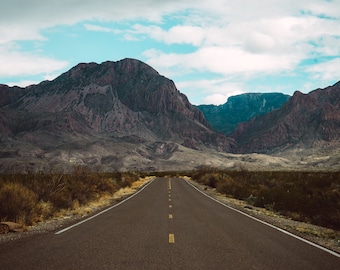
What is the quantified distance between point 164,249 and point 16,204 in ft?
24.3

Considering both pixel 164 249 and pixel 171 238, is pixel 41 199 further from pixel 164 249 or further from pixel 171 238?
pixel 164 249

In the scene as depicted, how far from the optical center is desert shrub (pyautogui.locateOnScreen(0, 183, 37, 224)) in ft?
44.0

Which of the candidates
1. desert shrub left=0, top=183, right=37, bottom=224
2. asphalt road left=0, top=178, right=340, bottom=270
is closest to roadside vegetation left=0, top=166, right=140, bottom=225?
desert shrub left=0, top=183, right=37, bottom=224

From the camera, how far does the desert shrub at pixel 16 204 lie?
1342cm

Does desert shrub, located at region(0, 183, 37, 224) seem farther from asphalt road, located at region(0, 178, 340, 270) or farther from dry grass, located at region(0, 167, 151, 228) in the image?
asphalt road, located at region(0, 178, 340, 270)

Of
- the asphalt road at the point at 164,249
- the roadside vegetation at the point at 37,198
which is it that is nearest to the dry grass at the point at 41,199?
the roadside vegetation at the point at 37,198

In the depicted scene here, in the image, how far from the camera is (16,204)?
13.8 m

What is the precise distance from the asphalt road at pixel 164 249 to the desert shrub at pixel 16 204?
2.52m

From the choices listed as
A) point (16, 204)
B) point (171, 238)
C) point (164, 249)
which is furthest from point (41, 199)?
point (164, 249)

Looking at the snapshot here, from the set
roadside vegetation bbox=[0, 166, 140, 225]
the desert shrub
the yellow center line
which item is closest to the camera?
the yellow center line

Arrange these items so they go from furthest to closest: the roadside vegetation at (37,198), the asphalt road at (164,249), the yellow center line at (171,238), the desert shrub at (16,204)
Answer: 1. the roadside vegetation at (37,198)
2. the desert shrub at (16,204)
3. the yellow center line at (171,238)
4. the asphalt road at (164,249)

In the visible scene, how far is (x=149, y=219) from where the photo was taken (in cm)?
1458

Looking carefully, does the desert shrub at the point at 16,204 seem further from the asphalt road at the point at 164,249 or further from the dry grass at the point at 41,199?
the asphalt road at the point at 164,249

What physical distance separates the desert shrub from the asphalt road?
2.52 meters
